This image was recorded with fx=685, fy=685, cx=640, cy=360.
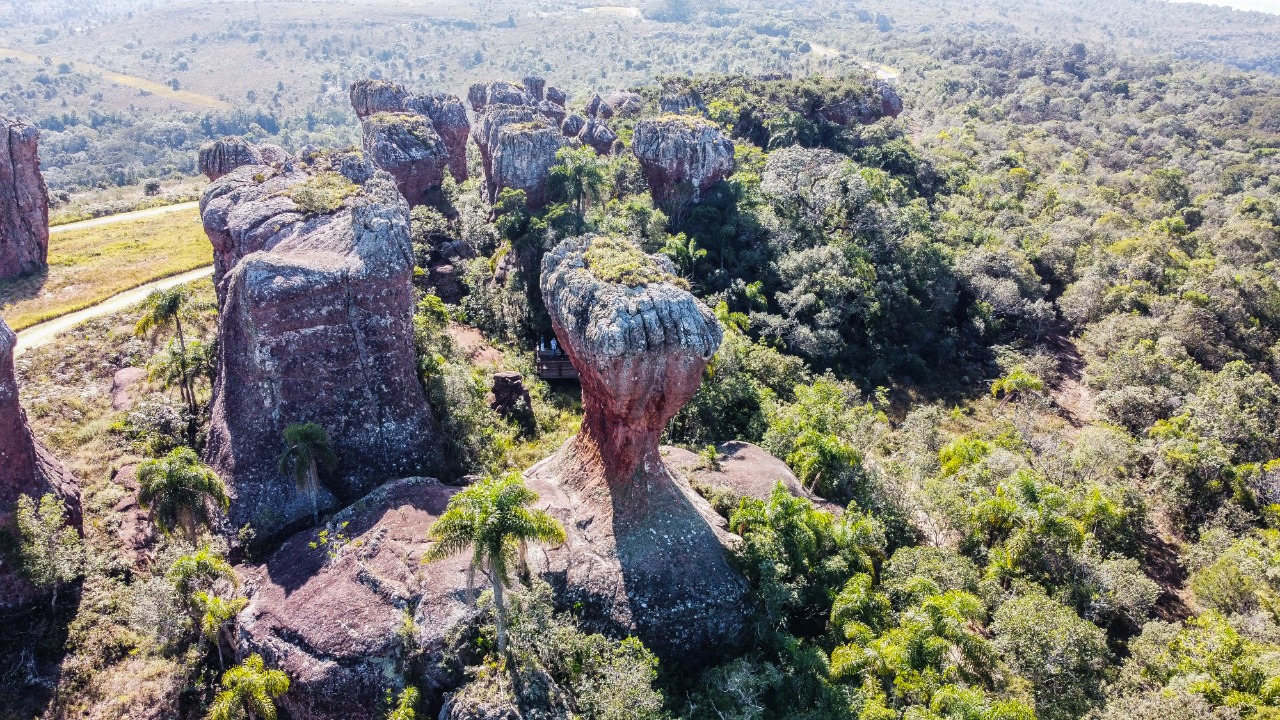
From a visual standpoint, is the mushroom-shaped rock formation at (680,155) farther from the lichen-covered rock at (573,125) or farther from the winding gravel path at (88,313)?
the winding gravel path at (88,313)

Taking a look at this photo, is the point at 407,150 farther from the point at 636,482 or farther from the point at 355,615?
the point at 355,615

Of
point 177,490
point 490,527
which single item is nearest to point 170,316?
point 177,490

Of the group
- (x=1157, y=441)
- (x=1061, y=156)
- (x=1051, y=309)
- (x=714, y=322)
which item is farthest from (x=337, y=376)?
(x=1061, y=156)

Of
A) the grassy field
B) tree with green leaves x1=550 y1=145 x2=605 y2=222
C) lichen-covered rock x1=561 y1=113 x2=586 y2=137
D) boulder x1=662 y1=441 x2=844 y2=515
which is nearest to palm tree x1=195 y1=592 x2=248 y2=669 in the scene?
boulder x1=662 y1=441 x2=844 y2=515

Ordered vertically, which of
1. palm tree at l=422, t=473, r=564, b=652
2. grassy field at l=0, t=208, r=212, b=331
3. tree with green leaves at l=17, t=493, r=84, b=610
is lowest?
tree with green leaves at l=17, t=493, r=84, b=610

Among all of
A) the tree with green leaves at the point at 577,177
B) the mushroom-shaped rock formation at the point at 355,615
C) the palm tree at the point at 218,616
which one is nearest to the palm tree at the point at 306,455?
the mushroom-shaped rock formation at the point at 355,615

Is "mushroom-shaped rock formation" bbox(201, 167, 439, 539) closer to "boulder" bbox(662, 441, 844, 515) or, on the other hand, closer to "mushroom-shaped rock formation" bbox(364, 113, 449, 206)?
"boulder" bbox(662, 441, 844, 515)

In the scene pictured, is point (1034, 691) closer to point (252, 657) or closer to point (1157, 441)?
point (1157, 441)
